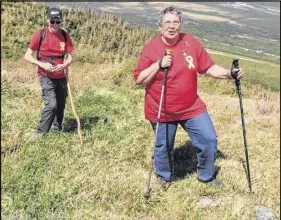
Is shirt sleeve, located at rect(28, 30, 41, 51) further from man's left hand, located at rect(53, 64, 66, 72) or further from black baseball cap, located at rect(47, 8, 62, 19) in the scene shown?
man's left hand, located at rect(53, 64, 66, 72)

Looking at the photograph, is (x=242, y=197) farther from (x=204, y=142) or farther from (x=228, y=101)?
(x=228, y=101)

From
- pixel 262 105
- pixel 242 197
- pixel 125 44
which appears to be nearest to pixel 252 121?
pixel 262 105

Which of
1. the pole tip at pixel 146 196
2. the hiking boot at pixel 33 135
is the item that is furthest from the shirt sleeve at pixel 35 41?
the pole tip at pixel 146 196

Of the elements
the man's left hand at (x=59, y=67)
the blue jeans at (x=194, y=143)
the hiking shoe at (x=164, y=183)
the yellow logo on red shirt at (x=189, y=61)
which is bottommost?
the hiking shoe at (x=164, y=183)

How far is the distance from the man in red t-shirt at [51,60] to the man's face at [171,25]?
91.6 inches

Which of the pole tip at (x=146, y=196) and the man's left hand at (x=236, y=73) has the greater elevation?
the man's left hand at (x=236, y=73)

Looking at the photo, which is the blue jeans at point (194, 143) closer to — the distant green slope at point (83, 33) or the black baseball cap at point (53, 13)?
the black baseball cap at point (53, 13)

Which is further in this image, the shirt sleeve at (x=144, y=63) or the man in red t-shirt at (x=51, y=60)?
the man in red t-shirt at (x=51, y=60)

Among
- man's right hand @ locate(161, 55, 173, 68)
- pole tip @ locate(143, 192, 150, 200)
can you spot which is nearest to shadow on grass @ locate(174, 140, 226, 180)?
pole tip @ locate(143, 192, 150, 200)

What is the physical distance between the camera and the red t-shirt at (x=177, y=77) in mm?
5239

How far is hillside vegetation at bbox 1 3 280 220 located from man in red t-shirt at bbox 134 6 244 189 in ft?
2.03

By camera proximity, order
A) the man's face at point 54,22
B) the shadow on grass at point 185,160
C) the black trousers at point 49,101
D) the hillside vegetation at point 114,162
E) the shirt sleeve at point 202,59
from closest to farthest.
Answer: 1. the hillside vegetation at point 114,162
2. the shirt sleeve at point 202,59
3. the shadow on grass at point 185,160
4. the man's face at point 54,22
5. the black trousers at point 49,101

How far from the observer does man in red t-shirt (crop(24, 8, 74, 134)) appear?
22.6 feet

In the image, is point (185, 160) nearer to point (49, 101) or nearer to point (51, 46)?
point (49, 101)
